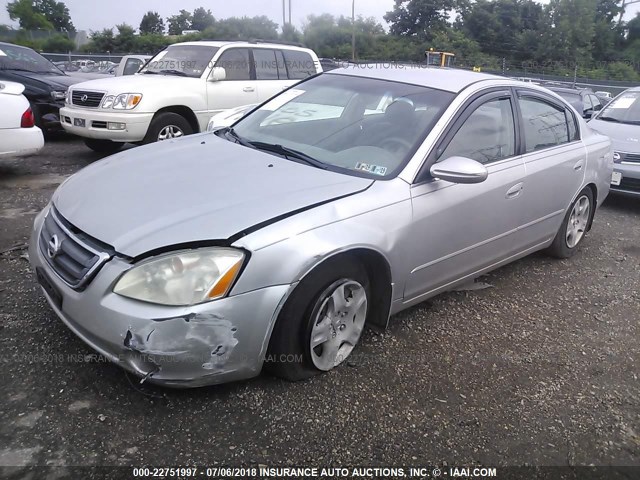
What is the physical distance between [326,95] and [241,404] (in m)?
2.28

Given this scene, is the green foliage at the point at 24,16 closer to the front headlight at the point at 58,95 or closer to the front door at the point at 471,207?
the front headlight at the point at 58,95

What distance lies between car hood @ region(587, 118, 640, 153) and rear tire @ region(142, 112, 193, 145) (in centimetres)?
531

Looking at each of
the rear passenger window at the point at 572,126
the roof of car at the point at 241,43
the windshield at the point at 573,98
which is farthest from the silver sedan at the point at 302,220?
the windshield at the point at 573,98

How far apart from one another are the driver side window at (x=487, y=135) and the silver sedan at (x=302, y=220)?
14mm

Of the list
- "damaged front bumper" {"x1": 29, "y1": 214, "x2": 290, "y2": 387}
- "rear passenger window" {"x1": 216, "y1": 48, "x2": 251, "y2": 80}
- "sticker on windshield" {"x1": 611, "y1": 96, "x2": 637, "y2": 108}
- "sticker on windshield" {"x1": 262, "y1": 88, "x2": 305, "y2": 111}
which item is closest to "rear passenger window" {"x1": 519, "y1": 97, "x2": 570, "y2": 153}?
"sticker on windshield" {"x1": 262, "y1": 88, "x2": 305, "y2": 111}

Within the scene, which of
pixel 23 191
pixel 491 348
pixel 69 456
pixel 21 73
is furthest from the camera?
pixel 21 73

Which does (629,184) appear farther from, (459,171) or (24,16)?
(24,16)

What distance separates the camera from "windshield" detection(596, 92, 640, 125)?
7394mm

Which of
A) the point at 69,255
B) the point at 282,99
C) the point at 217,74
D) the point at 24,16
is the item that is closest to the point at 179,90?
the point at 217,74

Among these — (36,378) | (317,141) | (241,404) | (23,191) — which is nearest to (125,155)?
(317,141)

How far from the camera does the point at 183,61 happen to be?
26.0 feet

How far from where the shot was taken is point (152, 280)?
227 cm

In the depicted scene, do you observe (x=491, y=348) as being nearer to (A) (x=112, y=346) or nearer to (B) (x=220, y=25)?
(A) (x=112, y=346)

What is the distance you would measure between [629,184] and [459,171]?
4610 millimetres
